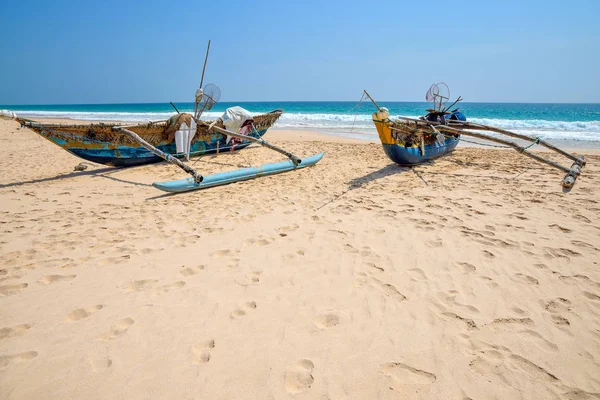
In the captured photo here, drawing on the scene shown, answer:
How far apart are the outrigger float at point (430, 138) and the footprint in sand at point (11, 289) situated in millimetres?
5306

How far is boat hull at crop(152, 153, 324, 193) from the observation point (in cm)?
512

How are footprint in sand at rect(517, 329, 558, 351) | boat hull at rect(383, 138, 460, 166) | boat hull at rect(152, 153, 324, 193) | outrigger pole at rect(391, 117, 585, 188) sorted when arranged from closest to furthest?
footprint in sand at rect(517, 329, 558, 351)
boat hull at rect(152, 153, 324, 193)
outrigger pole at rect(391, 117, 585, 188)
boat hull at rect(383, 138, 460, 166)

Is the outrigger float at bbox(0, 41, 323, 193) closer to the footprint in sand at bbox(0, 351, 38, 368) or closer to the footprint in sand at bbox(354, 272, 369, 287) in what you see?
the footprint in sand at bbox(0, 351, 38, 368)

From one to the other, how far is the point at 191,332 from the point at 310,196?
3.20m

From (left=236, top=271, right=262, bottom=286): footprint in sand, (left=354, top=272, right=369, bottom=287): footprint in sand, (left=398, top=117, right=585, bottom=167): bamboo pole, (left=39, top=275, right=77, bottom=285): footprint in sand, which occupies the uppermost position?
(left=398, top=117, right=585, bottom=167): bamboo pole

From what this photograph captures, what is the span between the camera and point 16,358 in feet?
6.03

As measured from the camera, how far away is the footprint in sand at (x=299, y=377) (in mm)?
1663

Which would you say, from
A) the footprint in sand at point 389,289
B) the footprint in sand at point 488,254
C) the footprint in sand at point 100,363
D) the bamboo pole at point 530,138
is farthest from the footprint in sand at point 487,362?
the bamboo pole at point 530,138

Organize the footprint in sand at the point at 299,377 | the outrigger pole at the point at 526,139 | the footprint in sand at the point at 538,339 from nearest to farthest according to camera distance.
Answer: the footprint in sand at the point at 299,377 → the footprint in sand at the point at 538,339 → the outrigger pole at the point at 526,139

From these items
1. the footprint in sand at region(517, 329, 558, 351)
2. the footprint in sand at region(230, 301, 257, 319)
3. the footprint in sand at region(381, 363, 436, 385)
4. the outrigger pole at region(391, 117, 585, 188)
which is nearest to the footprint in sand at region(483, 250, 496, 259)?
the footprint in sand at region(517, 329, 558, 351)

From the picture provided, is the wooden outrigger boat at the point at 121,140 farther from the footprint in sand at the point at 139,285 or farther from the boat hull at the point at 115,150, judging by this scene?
the footprint in sand at the point at 139,285

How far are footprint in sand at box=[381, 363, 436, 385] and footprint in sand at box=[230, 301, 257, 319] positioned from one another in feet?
3.29

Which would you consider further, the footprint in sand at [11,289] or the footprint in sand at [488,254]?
the footprint in sand at [488,254]

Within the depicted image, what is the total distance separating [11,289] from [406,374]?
3.04 meters
